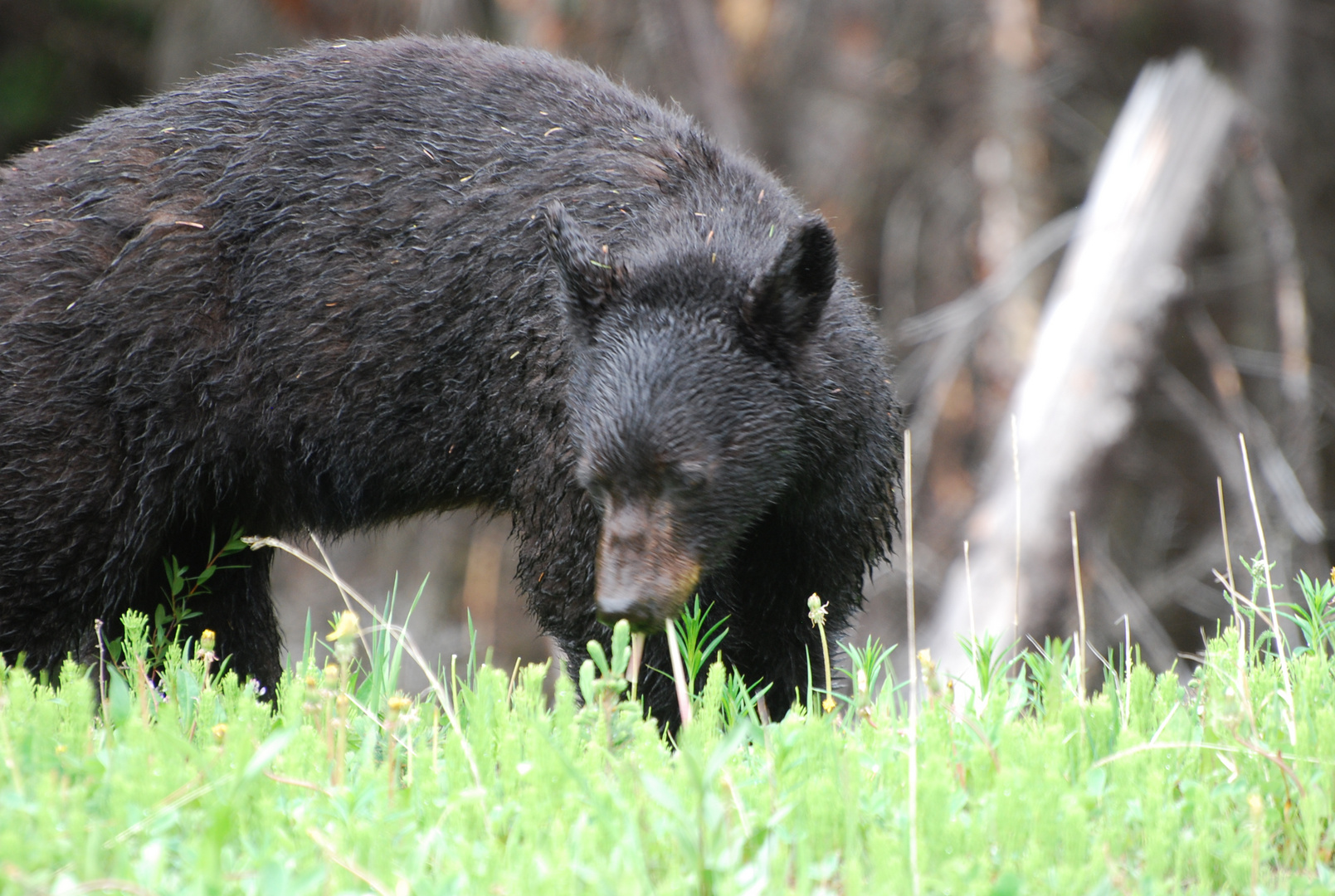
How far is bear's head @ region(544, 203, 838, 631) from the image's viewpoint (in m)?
3.68

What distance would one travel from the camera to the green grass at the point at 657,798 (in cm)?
199

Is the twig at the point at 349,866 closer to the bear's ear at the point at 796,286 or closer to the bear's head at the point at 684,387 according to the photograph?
the bear's head at the point at 684,387

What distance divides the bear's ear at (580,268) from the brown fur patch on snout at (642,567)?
0.62 meters

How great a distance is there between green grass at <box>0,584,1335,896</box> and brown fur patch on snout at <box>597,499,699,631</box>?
22.2 inches

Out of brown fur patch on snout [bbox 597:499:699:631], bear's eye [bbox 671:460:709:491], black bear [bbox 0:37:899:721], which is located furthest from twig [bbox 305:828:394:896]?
black bear [bbox 0:37:899:721]

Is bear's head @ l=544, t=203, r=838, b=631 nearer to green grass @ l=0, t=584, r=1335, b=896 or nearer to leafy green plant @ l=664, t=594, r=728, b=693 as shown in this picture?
leafy green plant @ l=664, t=594, r=728, b=693

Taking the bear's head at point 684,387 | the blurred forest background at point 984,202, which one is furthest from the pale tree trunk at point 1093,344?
the bear's head at point 684,387

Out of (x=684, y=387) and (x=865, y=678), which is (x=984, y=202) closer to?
(x=684, y=387)

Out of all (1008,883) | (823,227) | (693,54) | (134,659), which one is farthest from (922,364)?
(1008,883)

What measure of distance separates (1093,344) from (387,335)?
4.80m

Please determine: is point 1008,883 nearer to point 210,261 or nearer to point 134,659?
point 134,659

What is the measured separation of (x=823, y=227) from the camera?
141 inches

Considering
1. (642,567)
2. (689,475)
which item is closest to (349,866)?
(642,567)

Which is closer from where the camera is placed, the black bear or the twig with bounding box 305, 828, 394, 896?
the twig with bounding box 305, 828, 394, 896
